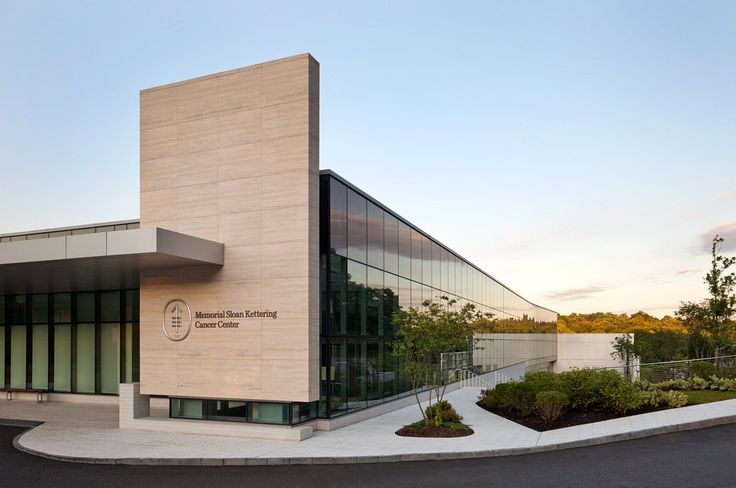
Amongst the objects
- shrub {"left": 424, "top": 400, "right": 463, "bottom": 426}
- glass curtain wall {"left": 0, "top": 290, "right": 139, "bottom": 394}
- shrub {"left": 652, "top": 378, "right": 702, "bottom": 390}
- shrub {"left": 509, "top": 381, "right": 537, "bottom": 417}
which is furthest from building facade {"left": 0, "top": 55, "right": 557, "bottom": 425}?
shrub {"left": 652, "top": 378, "right": 702, "bottom": 390}

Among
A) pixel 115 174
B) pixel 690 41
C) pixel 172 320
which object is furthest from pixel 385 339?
pixel 690 41

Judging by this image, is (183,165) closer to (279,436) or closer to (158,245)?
(158,245)

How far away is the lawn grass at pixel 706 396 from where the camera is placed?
810 inches

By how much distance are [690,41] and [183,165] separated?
16977 millimetres

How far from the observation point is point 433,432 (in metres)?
17.0

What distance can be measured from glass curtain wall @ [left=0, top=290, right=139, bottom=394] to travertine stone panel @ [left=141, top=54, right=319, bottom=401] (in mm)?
8244

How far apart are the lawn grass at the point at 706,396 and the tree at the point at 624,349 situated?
121ft

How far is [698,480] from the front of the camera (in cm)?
1139

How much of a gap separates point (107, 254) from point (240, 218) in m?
3.78

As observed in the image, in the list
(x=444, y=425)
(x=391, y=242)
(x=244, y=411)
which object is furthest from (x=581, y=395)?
(x=244, y=411)

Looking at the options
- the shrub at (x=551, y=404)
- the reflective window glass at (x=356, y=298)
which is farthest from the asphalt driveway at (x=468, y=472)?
the reflective window glass at (x=356, y=298)

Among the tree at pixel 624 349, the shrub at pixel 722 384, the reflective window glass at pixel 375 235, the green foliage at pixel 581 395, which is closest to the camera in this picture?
the green foliage at pixel 581 395

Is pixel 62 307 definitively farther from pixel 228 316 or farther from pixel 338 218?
pixel 338 218

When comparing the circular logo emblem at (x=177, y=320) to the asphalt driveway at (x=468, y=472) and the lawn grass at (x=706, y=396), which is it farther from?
the lawn grass at (x=706, y=396)
